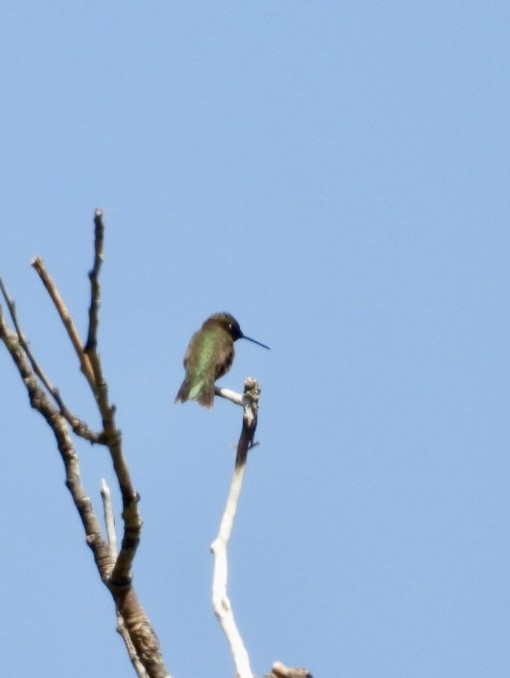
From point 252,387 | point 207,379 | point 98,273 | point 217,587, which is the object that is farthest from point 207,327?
point 98,273

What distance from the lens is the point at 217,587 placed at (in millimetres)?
5352

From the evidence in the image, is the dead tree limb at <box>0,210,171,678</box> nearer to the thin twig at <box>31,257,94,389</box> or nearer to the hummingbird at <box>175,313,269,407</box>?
the thin twig at <box>31,257,94,389</box>

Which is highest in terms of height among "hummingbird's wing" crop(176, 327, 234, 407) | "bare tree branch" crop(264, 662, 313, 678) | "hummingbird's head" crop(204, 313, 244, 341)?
"hummingbird's head" crop(204, 313, 244, 341)

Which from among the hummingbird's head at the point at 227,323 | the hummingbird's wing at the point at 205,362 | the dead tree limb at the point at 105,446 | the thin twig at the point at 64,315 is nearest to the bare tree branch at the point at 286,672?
the dead tree limb at the point at 105,446

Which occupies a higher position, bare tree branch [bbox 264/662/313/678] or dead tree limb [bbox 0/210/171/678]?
dead tree limb [bbox 0/210/171/678]

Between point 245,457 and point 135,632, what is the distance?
2.65 feet

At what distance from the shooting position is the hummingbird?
37.7 ft

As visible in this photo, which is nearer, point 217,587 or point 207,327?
point 217,587

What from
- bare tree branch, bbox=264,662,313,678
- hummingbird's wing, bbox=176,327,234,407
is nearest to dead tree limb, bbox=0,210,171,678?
bare tree branch, bbox=264,662,313,678

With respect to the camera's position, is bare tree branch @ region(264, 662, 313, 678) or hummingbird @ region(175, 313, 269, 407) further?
hummingbird @ region(175, 313, 269, 407)

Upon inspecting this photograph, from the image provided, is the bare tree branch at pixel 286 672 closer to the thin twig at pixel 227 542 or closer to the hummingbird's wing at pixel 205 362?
the thin twig at pixel 227 542

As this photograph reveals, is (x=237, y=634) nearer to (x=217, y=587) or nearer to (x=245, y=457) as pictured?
(x=217, y=587)

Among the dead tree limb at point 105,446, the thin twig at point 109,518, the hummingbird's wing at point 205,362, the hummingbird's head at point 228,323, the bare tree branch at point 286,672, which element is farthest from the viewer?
the hummingbird's head at point 228,323

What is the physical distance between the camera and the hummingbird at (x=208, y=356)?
1148 centimetres
